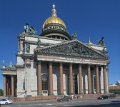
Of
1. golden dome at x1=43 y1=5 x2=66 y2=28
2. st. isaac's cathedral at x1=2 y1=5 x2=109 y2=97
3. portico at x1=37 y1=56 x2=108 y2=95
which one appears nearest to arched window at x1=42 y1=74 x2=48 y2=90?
st. isaac's cathedral at x1=2 y1=5 x2=109 y2=97

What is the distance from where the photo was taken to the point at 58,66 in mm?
75812

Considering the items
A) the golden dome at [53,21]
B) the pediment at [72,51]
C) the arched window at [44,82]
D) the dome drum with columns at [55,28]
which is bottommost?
the arched window at [44,82]

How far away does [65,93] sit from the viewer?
76312 mm

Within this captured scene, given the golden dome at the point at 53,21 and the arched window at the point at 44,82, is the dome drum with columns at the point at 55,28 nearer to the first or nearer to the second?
the golden dome at the point at 53,21

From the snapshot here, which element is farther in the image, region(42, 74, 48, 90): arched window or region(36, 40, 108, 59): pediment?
region(42, 74, 48, 90): arched window

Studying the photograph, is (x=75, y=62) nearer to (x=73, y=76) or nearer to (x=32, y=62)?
(x=73, y=76)

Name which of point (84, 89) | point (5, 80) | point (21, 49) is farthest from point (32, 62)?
point (5, 80)

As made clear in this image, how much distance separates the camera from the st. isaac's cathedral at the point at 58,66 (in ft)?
235

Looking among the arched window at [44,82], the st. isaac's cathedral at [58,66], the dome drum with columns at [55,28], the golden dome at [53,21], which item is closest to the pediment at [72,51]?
the st. isaac's cathedral at [58,66]

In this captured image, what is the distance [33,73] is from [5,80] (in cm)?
2736

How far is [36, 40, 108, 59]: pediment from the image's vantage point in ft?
238

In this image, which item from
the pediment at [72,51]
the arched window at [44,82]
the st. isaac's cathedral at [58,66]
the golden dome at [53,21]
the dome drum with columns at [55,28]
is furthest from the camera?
the golden dome at [53,21]

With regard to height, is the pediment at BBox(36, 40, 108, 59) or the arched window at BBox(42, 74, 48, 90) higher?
the pediment at BBox(36, 40, 108, 59)

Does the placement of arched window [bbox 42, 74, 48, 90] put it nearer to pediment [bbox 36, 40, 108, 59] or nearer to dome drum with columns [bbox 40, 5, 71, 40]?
pediment [bbox 36, 40, 108, 59]
